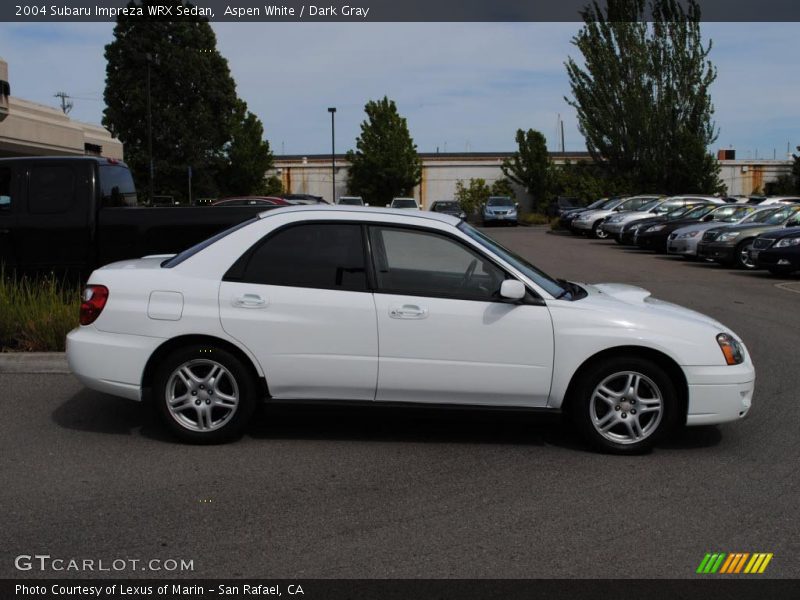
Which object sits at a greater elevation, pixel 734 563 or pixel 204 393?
pixel 204 393

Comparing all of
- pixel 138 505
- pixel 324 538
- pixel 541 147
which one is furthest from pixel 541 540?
pixel 541 147

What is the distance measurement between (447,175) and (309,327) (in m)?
55.9

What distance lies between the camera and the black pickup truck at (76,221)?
991cm

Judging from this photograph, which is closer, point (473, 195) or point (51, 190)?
point (51, 190)

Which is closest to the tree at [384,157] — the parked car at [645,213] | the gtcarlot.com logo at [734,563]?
the parked car at [645,213]

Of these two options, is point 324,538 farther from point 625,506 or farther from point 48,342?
point 48,342

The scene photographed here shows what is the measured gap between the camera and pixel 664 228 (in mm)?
25797

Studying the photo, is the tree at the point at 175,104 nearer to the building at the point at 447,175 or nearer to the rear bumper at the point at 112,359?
the building at the point at 447,175

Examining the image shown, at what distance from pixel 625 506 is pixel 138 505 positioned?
2724 mm

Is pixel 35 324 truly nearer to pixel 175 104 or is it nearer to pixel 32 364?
pixel 32 364

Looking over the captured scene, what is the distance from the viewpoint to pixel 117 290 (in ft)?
19.9

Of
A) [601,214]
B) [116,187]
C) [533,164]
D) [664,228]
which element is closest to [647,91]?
[533,164]

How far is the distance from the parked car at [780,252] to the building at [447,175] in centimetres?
4092
